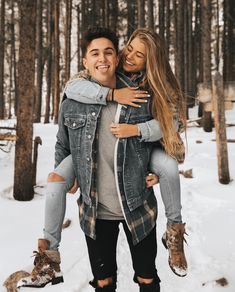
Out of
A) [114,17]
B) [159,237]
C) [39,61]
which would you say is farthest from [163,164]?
[39,61]

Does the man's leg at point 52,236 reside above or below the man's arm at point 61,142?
below

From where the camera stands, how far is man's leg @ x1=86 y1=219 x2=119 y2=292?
2369mm

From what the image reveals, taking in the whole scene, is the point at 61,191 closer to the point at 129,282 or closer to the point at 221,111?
the point at 129,282

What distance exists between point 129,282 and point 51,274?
1.72 m

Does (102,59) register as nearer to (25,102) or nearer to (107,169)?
(107,169)

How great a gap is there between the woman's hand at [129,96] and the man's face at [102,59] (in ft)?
0.46

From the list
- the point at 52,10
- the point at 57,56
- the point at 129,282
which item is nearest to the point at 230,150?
the point at 129,282

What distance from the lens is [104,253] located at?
2.42m

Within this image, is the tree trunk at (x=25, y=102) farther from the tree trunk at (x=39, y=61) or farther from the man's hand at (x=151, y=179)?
the tree trunk at (x=39, y=61)

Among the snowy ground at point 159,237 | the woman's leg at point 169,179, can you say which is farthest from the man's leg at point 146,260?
the snowy ground at point 159,237

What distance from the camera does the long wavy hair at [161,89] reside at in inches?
84.2

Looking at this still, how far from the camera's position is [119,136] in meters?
2.13

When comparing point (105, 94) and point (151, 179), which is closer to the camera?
point (105, 94)

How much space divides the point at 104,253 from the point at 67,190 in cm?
55
